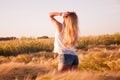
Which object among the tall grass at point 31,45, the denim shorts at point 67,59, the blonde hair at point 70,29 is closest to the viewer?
the blonde hair at point 70,29

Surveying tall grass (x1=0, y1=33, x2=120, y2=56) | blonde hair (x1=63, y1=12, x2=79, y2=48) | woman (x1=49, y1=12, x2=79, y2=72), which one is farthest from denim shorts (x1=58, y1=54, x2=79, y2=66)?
tall grass (x1=0, y1=33, x2=120, y2=56)

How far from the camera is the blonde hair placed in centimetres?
646

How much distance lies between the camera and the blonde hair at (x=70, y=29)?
21.2 feet

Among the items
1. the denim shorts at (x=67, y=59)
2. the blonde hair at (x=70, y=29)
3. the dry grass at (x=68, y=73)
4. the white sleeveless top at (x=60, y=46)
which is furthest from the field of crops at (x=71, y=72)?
the blonde hair at (x=70, y=29)

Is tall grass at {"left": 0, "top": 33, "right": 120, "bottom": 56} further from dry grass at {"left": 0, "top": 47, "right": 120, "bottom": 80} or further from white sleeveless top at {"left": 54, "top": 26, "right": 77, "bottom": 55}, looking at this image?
white sleeveless top at {"left": 54, "top": 26, "right": 77, "bottom": 55}

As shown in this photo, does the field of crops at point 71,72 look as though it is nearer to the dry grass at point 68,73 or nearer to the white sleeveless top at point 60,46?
the dry grass at point 68,73

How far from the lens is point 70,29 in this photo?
255 inches

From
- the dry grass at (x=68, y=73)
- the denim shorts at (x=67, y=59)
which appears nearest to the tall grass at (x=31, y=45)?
the dry grass at (x=68, y=73)

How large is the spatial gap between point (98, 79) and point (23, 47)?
43.4 feet

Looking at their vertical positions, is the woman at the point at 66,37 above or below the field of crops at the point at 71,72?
above

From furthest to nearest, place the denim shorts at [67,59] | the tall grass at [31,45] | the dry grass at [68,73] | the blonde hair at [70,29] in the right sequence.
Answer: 1. the tall grass at [31,45]
2. the denim shorts at [67,59]
3. the blonde hair at [70,29]
4. the dry grass at [68,73]

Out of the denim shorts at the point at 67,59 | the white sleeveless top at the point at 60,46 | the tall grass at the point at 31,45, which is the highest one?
the white sleeveless top at the point at 60,46

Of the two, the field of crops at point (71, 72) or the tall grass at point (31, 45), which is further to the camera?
the tall grass at point (31, 45)

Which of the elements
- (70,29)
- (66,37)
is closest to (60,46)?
(66,37)
